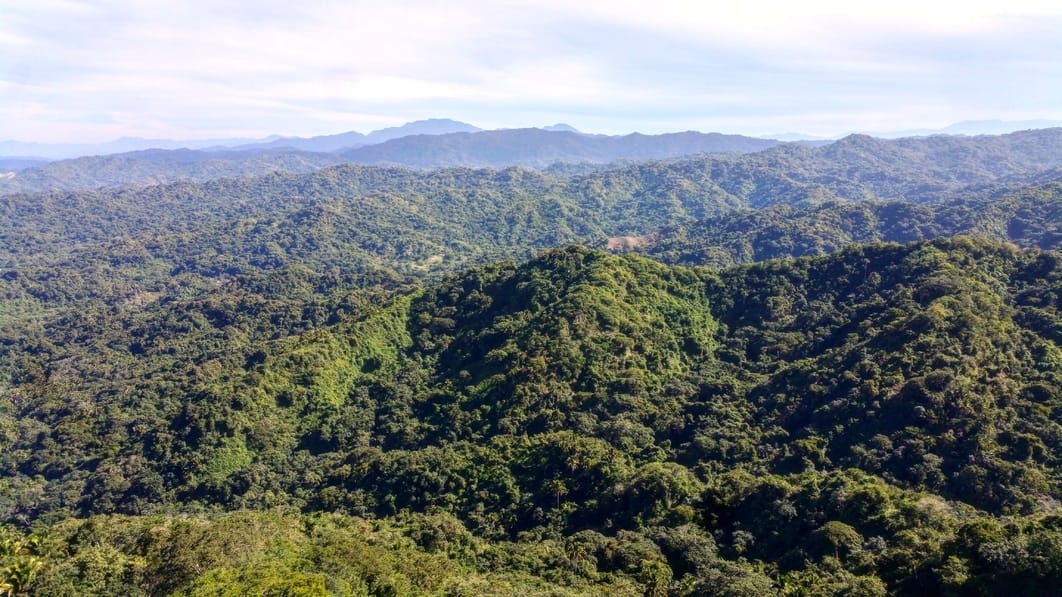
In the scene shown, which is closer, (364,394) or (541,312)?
(364,394)

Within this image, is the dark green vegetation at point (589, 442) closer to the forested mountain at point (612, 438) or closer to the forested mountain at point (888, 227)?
the forested mountain at point (612, 438)

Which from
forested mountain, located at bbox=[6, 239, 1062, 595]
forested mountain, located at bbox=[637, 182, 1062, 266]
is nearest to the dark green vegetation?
forested mountain, located at bbox=[6, 239, 1062, 595]

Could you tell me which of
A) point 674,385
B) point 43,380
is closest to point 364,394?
point 674,385

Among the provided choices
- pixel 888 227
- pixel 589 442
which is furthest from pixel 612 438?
pixel 888 227

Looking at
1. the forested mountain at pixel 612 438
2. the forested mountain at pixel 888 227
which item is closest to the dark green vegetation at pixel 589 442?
the forested mountain at pixel 612 438

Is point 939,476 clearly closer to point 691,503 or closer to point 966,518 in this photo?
point 966,518

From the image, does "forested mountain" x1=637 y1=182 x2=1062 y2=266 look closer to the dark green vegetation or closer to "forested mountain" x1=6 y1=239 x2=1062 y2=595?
the dark green vegetation

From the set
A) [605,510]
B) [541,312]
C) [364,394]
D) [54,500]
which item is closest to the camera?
[605,510]
